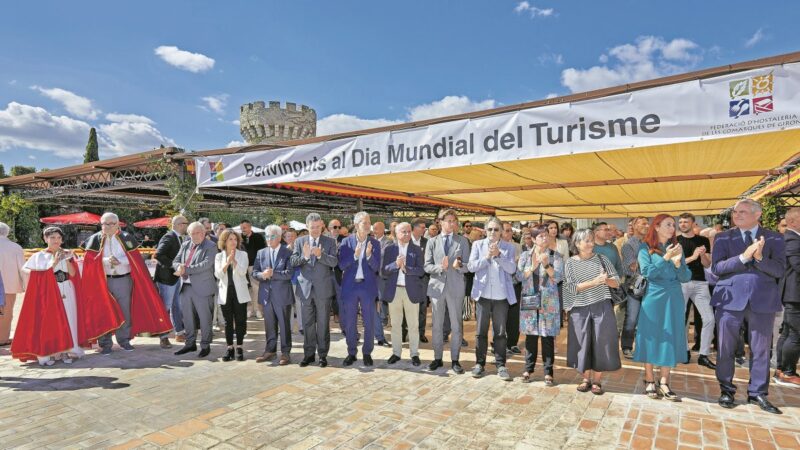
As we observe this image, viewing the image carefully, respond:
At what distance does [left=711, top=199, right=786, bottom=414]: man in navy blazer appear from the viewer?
365cm

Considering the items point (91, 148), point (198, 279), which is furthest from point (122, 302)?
point (91, 148)

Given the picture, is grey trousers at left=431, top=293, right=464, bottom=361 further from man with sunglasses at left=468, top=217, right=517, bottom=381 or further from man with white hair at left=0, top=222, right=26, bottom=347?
man with white hair at left=0, top=222, right=26, bottom=347

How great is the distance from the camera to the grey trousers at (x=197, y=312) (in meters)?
5.60

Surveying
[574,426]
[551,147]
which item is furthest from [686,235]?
[574,426]

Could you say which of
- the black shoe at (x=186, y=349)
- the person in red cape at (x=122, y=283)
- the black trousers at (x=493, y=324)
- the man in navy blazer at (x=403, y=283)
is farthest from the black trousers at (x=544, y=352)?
the person in red cape at (x=122, y=283)

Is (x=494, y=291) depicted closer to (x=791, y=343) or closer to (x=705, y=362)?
(x=705, y=362)

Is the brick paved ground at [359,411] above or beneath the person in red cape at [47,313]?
beneath

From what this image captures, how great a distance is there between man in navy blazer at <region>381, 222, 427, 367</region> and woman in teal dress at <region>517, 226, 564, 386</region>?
4.29 feet

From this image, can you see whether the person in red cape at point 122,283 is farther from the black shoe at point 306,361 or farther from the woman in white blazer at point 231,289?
the black shoe at point 306,361

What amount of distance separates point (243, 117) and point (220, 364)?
39031 mm

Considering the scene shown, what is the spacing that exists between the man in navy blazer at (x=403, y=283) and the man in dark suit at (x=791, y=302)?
395 centimetres

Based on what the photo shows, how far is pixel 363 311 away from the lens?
5.19m

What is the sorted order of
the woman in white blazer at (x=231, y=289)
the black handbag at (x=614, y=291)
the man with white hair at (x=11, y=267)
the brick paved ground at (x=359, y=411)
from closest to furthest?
1. the brick paved ground at (x=359, y=411)
2. the black handbag at (x=614, y=291)
3. the woman in white blazer at (x=231, y=289)
4. the man with white hair at (x=11, y=267)

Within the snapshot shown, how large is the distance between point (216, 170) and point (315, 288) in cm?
379
